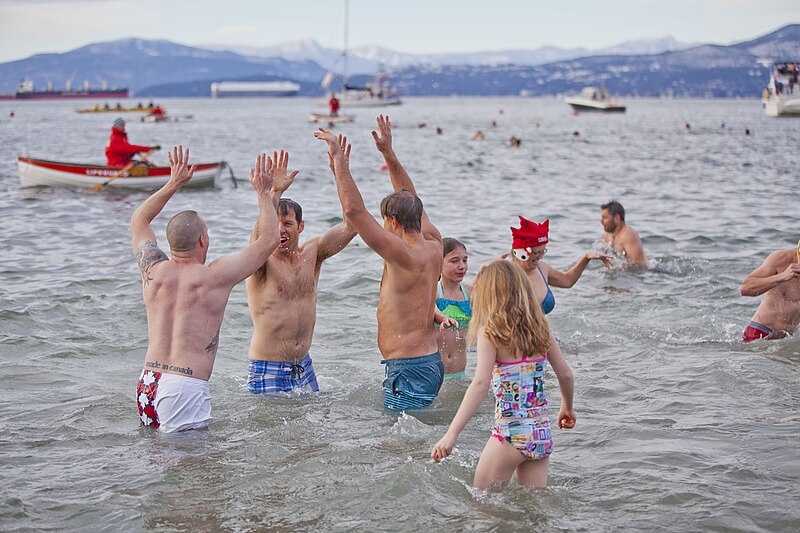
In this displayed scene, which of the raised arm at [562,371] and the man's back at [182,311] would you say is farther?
the man's back at [182,311]

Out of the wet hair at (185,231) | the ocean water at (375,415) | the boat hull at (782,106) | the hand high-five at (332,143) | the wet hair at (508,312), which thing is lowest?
the ocean water at (375,415)

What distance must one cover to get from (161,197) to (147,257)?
0.45 meters

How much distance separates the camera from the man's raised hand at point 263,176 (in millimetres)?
5684

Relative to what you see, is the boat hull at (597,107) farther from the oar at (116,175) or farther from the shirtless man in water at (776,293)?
the shirtless man in water at (776,293)

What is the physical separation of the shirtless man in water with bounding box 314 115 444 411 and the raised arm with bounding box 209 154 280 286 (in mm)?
485

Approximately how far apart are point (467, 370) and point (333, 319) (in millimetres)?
2967

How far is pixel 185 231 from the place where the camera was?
5.66 m

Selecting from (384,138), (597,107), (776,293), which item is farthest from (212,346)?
(597,107)

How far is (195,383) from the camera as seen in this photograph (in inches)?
228

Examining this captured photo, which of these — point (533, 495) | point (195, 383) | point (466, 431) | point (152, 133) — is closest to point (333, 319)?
point (466, 431)

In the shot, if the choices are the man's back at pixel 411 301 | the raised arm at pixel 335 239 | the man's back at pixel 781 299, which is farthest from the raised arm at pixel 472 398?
the man's back at pixel 781 299

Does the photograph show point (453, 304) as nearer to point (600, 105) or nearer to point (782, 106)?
point (782, 106)

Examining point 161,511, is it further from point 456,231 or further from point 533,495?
point 456,231

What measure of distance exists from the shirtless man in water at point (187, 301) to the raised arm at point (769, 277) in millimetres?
5034
